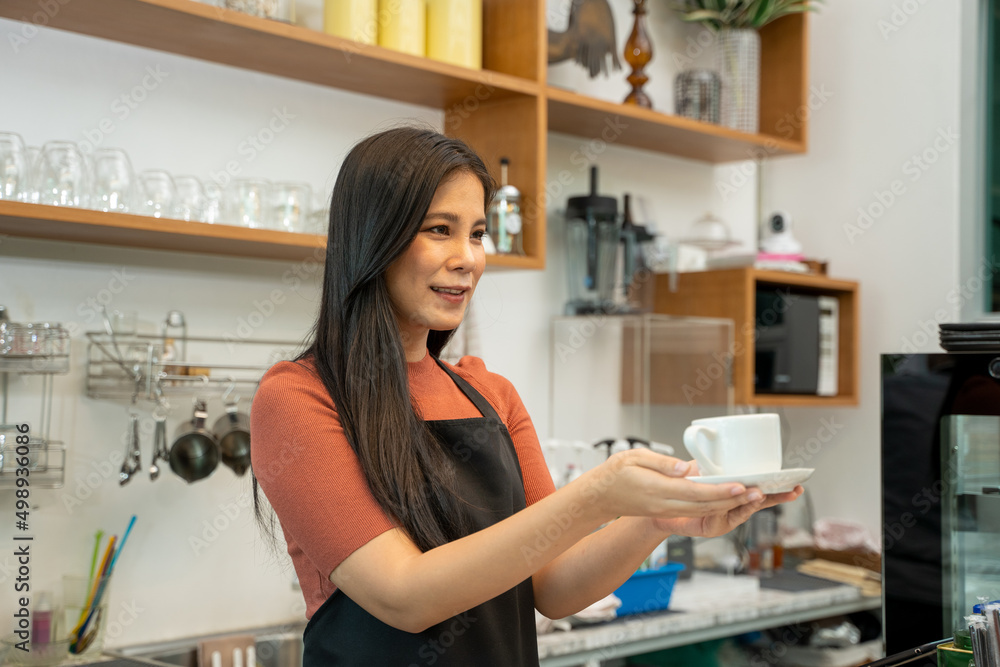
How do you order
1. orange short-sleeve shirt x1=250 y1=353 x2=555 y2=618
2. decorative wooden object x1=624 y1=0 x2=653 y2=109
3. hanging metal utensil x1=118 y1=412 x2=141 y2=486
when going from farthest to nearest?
decorative wooden object x1=624 y1=0 x2=653 y2=109 < hanging metal utensil x1=118 y1=412 x2=141 y2=486 < orange short-sleeve shirt x1=250 y1=353 x2=555 y2=618

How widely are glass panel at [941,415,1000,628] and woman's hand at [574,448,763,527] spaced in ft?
2.44

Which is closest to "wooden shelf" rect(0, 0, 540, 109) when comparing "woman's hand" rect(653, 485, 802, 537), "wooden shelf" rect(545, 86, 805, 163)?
"wooden shelf" rect(545, 86, 805, 163)

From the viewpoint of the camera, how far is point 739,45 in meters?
2.88

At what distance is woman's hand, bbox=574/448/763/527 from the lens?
0.85m

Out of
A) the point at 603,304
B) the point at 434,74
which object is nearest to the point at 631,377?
the point at 603,304

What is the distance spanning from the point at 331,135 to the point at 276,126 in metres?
0.14

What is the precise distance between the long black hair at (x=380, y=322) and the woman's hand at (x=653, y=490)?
0.26 metres

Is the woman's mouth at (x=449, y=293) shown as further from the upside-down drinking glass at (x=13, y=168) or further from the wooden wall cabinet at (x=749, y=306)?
the wooden wall cabinet at (x=749, y=306)

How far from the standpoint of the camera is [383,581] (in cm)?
94

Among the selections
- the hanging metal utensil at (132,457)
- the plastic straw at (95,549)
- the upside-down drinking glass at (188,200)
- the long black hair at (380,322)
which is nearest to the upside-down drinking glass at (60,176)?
the upside-down drinking glass at (188,200)

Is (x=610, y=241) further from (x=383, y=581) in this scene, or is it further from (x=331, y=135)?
(x=383, y=581)

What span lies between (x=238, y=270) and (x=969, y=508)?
148 cm

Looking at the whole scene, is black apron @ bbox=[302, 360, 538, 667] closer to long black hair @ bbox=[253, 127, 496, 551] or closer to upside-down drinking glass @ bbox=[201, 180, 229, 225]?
long black hair @ bbox=[253, 127, 496, 551]

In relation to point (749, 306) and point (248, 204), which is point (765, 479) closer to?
point (248, 204)
